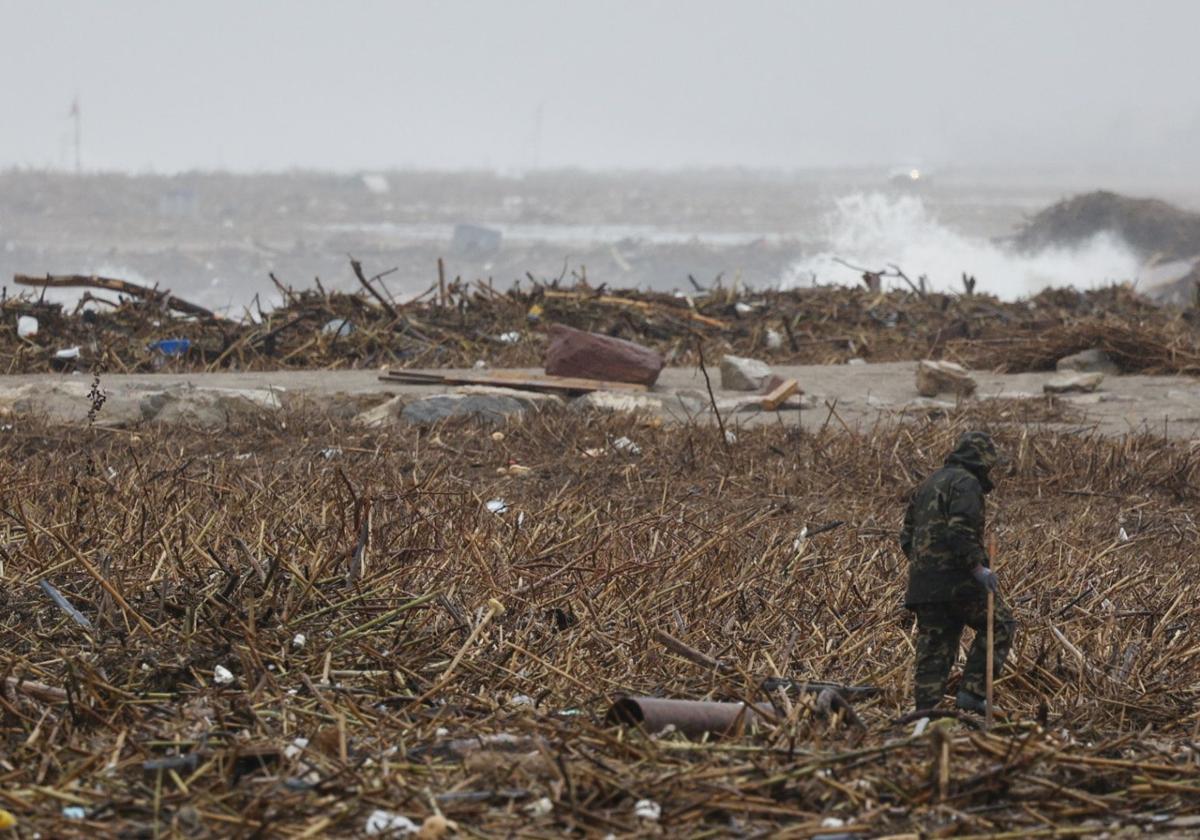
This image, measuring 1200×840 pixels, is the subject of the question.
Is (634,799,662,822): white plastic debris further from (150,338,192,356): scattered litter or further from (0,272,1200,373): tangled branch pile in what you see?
(150,338,192,356): scattered litter

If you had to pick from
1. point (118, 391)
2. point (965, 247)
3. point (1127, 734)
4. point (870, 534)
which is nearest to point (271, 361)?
point (118, 391)

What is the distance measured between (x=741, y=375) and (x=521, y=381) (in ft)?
6.09

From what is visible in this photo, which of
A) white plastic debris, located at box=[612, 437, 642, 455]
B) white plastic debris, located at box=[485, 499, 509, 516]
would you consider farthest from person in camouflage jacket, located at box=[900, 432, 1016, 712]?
white plastic debris, located at box=[612, 437, 642, 455]

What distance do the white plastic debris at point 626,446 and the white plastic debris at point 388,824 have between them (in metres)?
6.07

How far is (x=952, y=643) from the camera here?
14.1ft

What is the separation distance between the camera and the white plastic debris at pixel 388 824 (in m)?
3.01

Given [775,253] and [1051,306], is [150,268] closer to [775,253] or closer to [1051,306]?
[775,253]

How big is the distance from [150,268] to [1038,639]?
4505 cm

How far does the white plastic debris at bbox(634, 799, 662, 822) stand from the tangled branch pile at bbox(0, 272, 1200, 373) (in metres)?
10.6

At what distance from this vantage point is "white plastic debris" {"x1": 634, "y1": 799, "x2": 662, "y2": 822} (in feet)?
Answer: 10.2

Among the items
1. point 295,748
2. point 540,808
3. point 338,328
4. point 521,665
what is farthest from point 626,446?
point 540,808

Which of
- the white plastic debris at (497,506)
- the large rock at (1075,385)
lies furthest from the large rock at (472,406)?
the large rock at (1075,385)

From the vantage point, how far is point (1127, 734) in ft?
11.9

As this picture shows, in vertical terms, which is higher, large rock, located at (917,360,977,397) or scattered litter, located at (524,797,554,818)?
scattered litter, located at (524,797,554,818)
